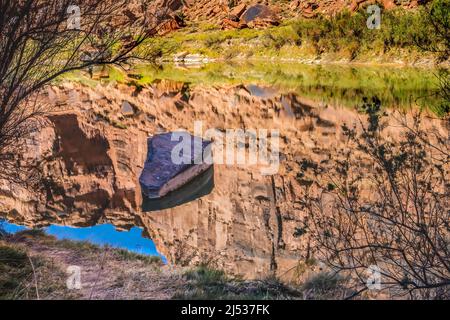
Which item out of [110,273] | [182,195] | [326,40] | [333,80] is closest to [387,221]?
[110,273]

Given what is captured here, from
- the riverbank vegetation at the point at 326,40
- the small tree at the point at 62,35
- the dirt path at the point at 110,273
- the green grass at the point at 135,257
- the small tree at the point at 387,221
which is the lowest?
the green grass at the point at 135,257

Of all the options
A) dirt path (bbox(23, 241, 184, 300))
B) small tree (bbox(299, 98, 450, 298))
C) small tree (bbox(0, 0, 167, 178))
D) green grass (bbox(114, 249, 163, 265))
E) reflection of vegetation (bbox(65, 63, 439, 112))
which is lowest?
green grass (bbox(114, 249, 163, 265))

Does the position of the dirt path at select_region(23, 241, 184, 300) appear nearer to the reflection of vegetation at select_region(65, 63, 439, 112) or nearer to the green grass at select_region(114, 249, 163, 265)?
the green grass at select_region(114, 249, 163, 265)

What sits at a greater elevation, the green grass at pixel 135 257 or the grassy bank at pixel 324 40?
the grassy bank at pixel 324 40

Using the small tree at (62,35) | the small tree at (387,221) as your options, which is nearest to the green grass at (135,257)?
the small tree at (387,221)

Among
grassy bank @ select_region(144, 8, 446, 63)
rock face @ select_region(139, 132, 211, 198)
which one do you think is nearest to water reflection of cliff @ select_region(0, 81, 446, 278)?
rock face @ select_region(139, 132, 211, 198)

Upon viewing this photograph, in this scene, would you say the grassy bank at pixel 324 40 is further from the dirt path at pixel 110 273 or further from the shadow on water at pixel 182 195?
the dirt path at pixel 110 273

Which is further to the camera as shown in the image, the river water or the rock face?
the rock face
